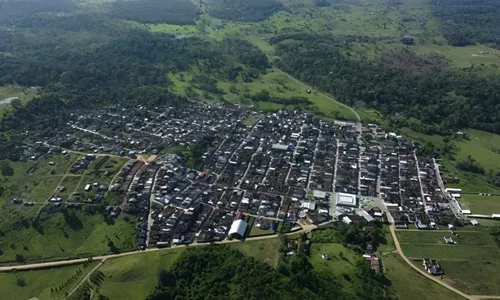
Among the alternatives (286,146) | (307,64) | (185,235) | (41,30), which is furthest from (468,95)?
(41,30)

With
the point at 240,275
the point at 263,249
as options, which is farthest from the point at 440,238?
the point at 240,275

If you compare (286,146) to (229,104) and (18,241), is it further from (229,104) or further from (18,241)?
(18,241)

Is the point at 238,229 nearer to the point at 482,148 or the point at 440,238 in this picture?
the point at 440,238

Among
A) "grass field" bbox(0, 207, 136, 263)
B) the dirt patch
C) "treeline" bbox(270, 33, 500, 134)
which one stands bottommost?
"grass field" bbox(0, 207, 136, 263)

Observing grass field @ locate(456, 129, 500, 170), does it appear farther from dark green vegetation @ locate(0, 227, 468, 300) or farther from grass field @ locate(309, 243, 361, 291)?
grass field @ locate(309, 243, 361, 291)

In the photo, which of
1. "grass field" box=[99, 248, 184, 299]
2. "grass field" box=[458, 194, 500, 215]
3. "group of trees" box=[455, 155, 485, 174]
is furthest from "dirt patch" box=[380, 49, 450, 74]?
"grass field" box=[99, 248, 184, 299]

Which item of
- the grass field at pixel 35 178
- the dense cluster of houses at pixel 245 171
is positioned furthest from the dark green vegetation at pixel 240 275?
the grass field at pixel 35 178

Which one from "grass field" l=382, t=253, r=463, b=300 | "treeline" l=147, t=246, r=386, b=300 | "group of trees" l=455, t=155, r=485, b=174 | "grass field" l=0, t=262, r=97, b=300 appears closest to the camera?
"treeline" l=147, t=246, r=386, b=300
